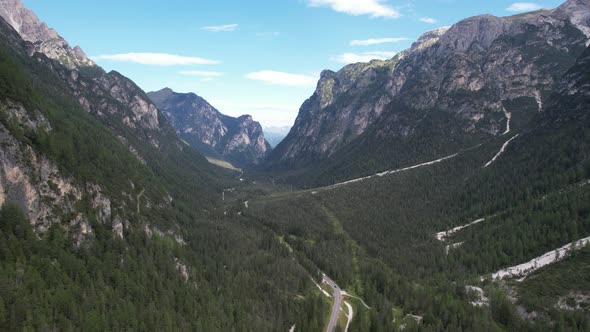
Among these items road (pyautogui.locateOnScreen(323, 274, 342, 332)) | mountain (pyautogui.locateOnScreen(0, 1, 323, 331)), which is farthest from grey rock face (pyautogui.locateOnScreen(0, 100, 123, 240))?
road (pyautogui.locateOnScreen(323, 274, 342, 332))

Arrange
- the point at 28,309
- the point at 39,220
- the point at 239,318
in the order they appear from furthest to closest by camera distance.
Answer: the point at 239,318
the point at 39,220
the point at 28,309

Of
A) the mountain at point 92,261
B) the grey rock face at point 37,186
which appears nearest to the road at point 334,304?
the mountain at point 92,261

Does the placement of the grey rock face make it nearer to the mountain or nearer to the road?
the mountain

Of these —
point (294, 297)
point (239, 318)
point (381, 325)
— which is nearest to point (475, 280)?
point (381, 325)

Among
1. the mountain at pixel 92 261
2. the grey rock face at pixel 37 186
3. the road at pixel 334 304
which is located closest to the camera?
the mountain at pixel 92 261

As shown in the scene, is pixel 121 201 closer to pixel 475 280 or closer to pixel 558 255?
pixel 475 280

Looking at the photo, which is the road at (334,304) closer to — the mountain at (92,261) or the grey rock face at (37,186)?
the mountain at (92,261)

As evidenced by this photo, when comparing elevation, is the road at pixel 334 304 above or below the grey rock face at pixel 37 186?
below

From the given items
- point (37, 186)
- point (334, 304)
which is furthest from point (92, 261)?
point (334, 304)

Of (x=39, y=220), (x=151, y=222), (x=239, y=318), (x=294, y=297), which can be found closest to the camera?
(x=39, y=220)

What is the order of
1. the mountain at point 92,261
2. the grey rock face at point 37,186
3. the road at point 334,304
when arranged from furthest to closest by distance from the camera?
the road at point 334,304 < the grey rock face at point 37,186 < the mountain at point 92,261
